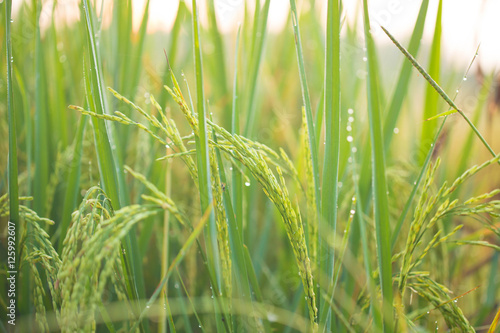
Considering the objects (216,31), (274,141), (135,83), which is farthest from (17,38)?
(274,141)

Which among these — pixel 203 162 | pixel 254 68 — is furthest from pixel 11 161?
pixel 254 68

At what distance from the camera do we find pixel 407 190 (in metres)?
0.80

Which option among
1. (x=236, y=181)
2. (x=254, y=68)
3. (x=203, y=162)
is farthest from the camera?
(x=254, y=68)

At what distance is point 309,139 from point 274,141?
748 millimetres

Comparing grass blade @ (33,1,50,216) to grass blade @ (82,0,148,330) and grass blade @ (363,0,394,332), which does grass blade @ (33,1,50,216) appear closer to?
grass blade @ (82,0,148,330)

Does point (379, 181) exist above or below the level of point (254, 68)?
below

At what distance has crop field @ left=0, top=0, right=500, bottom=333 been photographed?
45cm

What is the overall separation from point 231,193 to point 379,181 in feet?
0.78

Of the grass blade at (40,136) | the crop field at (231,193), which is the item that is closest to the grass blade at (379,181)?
the crop field at (231,193)

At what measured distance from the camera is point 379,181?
480 mm

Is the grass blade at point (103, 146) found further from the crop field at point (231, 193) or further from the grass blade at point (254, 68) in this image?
the grass blade at point (254, 68)

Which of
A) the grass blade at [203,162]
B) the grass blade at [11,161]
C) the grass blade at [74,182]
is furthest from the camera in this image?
the grass blade at [74,182]

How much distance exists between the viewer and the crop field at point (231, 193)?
0.45 meters

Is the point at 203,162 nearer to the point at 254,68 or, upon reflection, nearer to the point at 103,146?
the point at 103,146
